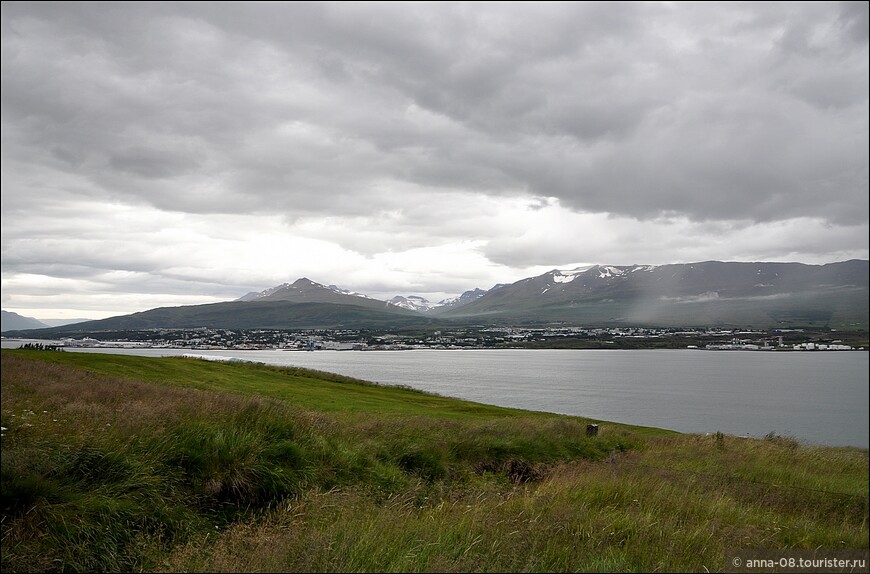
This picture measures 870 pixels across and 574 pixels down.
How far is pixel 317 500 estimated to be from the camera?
8.96 m

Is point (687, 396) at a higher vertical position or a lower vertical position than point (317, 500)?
lower

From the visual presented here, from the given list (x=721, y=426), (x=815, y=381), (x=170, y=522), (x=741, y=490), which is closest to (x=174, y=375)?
(x=170, y=522)

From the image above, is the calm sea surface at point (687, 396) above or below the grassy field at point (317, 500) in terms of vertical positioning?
below

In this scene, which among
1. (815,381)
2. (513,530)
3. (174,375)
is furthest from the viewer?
(815,381)

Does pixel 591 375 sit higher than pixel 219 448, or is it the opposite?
pixel 219 448

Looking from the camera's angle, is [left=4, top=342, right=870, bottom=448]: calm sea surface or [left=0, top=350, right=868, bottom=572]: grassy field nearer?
[left=0, top=350, right=868, bottom=572]: grassy field

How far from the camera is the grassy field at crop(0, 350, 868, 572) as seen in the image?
21.5 ft

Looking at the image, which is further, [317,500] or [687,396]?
[687,396]

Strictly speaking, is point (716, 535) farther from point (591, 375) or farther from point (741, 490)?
point (591, 375)

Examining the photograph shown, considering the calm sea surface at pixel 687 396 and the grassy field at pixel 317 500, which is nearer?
the grassy field at pixel 317 500

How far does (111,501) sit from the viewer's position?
8.50m

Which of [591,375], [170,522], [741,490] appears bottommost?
[591,375]

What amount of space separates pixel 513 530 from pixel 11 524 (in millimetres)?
6435

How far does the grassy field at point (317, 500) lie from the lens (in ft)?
21.5
